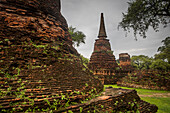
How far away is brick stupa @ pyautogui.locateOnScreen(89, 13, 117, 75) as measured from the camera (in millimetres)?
19514

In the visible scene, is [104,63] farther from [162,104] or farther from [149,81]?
[162,104]

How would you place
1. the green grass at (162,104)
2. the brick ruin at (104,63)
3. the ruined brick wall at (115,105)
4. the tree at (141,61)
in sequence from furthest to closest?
the tree at (141,61) < the brick ruin at (104,63) < the green grass at (162,104) < the ruined brick wall at (115,105)

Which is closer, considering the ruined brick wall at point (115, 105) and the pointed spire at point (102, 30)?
the ruined brick wall at point (115, 105)

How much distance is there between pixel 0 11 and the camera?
4.92m

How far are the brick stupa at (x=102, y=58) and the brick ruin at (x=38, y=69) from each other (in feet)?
41.8

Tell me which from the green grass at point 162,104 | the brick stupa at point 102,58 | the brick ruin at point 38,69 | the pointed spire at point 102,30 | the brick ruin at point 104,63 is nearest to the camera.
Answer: the brick ruin at point 38,69

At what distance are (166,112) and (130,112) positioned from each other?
2858 millimetres

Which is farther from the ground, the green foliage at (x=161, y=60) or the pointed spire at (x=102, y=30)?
the pointed spire at (x=102, y=30)

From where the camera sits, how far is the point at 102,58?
66.3 feet

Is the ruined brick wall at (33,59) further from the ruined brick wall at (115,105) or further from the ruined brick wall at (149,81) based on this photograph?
the ruined brick wall at (149,81)

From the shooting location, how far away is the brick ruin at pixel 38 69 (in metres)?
A: 3.65

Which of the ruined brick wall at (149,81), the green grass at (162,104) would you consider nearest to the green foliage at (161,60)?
the ruined brick wall at (149,81)

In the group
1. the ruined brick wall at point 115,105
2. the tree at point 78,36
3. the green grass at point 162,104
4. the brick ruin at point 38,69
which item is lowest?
the green grass at point 162,104

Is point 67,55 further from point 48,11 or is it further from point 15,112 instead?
point 15,112
